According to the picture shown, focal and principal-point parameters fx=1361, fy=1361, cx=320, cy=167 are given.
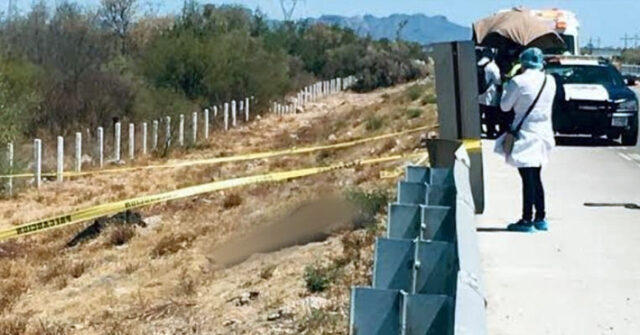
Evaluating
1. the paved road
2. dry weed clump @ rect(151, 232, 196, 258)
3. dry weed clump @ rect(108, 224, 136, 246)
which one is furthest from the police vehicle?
dry weed clump @ rect(151, 232, 196, 258)

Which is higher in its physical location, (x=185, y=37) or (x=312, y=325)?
(x=185, y=37)

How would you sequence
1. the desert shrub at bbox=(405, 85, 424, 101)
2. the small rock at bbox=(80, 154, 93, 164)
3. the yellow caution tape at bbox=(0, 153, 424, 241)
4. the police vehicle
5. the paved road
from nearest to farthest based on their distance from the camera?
the paved road < the yellow caution tape at bbox=(0, 153, 424, 241) < the police vehicle < the small rock at bbox=(80, 154, 93, 164) < the desert shrub at bbox=(405, 85, 424, 101)

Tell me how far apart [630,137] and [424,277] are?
2032 cm

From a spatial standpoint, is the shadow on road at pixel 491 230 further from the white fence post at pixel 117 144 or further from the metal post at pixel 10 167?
the white fence post at pixel 117 144

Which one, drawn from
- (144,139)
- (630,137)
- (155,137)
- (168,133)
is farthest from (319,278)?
(168,133)

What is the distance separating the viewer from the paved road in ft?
29.0

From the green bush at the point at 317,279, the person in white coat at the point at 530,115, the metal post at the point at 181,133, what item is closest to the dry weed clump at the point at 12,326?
the green bush at the point at 317,279

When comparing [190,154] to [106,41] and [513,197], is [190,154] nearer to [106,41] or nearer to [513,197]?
[513,197]

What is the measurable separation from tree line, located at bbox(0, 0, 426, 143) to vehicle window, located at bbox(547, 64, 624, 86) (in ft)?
36.3

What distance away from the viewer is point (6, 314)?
1290 cm

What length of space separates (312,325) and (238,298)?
264cm

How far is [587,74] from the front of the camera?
88.7ft

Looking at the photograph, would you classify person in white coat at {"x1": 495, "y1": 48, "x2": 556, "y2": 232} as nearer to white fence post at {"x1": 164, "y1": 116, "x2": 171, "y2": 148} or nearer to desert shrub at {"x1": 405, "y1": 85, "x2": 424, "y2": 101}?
white fence post at {"x1": 164, "y1": 116, "x2": 171, "y2": 148}

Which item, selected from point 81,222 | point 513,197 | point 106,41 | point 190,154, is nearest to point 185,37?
point 106,41
